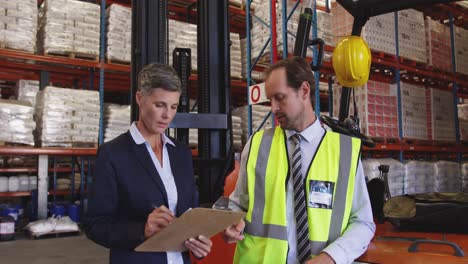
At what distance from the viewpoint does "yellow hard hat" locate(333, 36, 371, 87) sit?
11.7 ft

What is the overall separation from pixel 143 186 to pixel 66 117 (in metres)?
6.36

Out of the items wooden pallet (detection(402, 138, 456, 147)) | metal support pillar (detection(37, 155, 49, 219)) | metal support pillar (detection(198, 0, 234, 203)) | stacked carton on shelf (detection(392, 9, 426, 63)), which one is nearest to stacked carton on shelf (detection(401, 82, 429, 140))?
wooden pallet (detection(402, 138, 456, 147))

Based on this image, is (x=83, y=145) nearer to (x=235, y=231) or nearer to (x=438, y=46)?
(x=235, y=231)

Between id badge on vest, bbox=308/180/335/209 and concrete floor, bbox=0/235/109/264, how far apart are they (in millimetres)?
4731

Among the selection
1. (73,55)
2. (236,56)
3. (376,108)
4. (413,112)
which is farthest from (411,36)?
(73,55)

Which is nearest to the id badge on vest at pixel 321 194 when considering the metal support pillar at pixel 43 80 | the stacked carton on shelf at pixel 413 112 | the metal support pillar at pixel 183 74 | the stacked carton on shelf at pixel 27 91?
the metal support pillar at pixel 183 74

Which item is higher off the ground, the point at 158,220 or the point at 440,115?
the point at 440,115

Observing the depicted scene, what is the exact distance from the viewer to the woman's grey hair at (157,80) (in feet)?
6.27

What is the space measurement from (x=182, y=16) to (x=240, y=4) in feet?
5.82

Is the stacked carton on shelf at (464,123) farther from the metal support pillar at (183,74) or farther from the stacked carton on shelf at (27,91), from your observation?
the stacked carton on shelf at (27,91)

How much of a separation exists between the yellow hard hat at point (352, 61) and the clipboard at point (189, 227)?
85.2 inches

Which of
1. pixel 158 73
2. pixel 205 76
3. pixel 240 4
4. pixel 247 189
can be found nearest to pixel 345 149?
pixel 247 189

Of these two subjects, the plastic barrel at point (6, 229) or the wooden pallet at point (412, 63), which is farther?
the wooden pallet at point (412, 63)

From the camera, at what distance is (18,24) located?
24.4 ft
